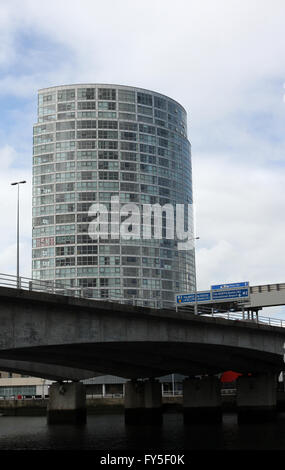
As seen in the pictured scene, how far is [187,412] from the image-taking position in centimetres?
8488

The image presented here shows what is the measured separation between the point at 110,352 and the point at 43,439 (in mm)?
10507

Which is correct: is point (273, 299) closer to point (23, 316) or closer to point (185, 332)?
point (185, 332)

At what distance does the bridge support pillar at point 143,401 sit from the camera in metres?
91.1

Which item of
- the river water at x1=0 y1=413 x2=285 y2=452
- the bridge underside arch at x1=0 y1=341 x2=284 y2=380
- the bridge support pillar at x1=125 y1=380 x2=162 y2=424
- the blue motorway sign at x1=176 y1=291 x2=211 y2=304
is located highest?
the blue motorway sign at x1=176 y1=291 x2=211 y2=304

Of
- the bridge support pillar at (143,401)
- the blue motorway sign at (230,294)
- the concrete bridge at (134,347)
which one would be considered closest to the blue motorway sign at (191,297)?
the blue motorway sign at (230,294)

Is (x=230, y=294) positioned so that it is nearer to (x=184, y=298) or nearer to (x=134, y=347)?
(x=184, y=298)

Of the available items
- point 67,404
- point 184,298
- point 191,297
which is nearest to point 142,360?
point 67,404

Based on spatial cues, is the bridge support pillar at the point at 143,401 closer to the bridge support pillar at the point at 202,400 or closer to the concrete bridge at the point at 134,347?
the concrete bridge at the point at 134,347

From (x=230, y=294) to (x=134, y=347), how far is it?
37381mm

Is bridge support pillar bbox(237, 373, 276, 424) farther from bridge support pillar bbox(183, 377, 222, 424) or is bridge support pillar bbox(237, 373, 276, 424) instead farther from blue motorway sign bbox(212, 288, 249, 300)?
blue motorway sign bbox(212, 288, 249, 300)

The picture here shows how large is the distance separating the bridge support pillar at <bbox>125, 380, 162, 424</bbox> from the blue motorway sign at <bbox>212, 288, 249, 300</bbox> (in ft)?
50.3

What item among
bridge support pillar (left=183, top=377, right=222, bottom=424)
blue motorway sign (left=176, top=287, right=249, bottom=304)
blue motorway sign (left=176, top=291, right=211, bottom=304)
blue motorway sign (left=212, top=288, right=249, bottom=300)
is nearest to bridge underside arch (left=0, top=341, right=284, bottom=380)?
bridge support pillar (left=183, top=377, right=222, bottom=424)

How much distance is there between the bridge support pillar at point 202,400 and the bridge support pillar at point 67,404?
15.0m

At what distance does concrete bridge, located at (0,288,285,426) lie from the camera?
4444 centimetres
